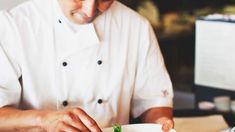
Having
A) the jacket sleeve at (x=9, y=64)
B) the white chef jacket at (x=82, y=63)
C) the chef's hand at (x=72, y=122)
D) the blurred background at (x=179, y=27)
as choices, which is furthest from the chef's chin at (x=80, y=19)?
the blurred background at (x=179, y=27)

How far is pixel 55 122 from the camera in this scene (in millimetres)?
1106

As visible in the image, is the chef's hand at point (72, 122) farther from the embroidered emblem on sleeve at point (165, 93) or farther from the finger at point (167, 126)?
the embroidered emblem on sleeve at point (165, 93)

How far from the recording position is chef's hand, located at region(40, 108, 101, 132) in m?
1.07

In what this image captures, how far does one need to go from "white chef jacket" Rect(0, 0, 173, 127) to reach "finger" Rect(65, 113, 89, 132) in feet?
0.90

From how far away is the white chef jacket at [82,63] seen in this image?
4.27 ft

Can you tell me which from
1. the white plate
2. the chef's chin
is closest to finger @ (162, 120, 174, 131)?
the white plate

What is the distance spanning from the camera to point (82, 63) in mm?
1362

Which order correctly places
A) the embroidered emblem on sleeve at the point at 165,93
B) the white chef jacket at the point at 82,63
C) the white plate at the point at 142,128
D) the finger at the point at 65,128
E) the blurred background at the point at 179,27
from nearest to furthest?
the finger at the point at 65,128 < the white plate at the point at 142,128 < the white chef jacket at the point at 82,63 < the embroidered emblem on sleeve at the point at 165,93 < the blurred background at the point at 179,27

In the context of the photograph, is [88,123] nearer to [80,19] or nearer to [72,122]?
[72,122]

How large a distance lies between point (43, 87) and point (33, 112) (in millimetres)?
175

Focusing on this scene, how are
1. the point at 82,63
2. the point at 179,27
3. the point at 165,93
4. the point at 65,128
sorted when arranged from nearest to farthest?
the point at 65,128, the point at 82,63, the point at 165,93, the point at 179,27

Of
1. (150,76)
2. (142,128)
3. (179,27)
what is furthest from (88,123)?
(179,27)

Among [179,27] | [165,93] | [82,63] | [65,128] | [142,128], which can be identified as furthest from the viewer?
[179,27]

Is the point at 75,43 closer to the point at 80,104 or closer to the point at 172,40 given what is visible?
the point at 80,104
